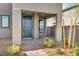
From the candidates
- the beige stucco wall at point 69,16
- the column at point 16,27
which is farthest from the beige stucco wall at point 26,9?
the beige stucco wall at point 69,16

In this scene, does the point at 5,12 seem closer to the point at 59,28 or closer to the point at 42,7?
the point at 42,7

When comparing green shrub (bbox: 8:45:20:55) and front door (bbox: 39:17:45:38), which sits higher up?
front door (bbox: 39:17:45:38)

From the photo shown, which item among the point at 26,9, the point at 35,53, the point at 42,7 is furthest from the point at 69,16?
the point at 35,53

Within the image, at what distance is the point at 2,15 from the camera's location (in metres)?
2.58

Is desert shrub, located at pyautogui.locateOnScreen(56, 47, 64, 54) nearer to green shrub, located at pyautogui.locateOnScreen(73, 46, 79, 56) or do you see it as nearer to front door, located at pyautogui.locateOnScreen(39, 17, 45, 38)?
green shrub, located at pyautogui.locateOnScreen(73, 46, 79, 56)

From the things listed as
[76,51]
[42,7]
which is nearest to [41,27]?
[42,7]

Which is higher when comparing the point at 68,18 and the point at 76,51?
the point at 68,18

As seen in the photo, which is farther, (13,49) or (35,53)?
(35,53)

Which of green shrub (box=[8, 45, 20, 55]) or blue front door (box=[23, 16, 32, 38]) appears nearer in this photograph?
green shrub (box=[8, 45, 20, 55])

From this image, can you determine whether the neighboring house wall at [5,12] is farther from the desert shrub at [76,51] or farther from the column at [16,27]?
the desert shrub at [76,51]

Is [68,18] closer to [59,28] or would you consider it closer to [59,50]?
[59,28]

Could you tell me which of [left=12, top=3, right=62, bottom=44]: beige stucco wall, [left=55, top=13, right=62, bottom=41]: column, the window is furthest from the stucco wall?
the window

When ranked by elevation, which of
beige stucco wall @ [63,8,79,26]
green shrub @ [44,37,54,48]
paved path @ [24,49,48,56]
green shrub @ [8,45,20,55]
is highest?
beige stucco wall @ [63,8,79,26]

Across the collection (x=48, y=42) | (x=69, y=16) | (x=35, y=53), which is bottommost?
(x=35, y=53)
